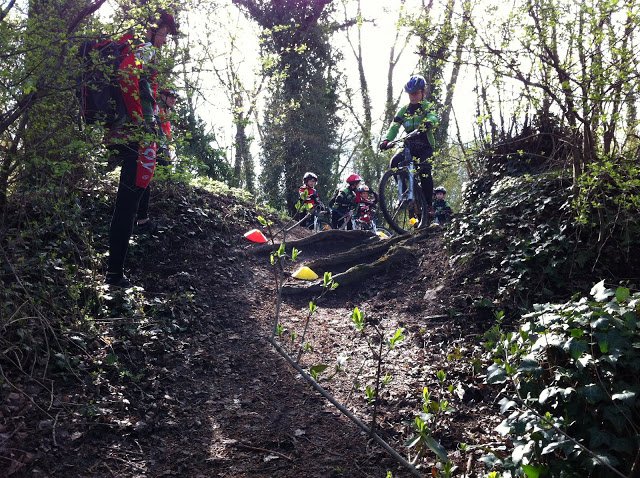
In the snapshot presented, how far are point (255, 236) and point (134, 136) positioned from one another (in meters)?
3.93

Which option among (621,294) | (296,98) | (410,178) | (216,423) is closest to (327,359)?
(216,423)

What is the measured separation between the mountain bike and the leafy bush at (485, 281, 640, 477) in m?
5.07

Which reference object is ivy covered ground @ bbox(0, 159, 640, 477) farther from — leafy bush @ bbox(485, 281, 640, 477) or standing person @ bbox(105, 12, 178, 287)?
standing person @ bbox(105, 12, 178, 287)

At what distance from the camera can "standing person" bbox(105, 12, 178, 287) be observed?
12.1 ft

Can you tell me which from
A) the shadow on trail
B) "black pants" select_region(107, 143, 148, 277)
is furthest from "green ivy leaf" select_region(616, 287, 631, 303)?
"black pants" select_region(107, 143, 148, 277)

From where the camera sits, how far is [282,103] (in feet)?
53.7

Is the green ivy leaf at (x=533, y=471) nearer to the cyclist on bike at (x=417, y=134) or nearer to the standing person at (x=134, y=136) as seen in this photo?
the standing person at (x=134, y=136)

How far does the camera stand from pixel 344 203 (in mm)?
10625

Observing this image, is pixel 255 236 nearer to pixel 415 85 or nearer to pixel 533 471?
pixel 415 85

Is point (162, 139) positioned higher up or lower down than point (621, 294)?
higher up

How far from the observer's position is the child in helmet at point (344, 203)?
34.7ft

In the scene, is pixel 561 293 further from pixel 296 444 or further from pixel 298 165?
pixel 298 165

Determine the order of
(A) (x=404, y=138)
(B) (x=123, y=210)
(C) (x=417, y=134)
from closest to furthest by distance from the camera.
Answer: (B) (x=123, y=210)
(C) (x=417, y=134)
(A) (x=404, y=138)

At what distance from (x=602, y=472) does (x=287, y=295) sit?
4.31m
